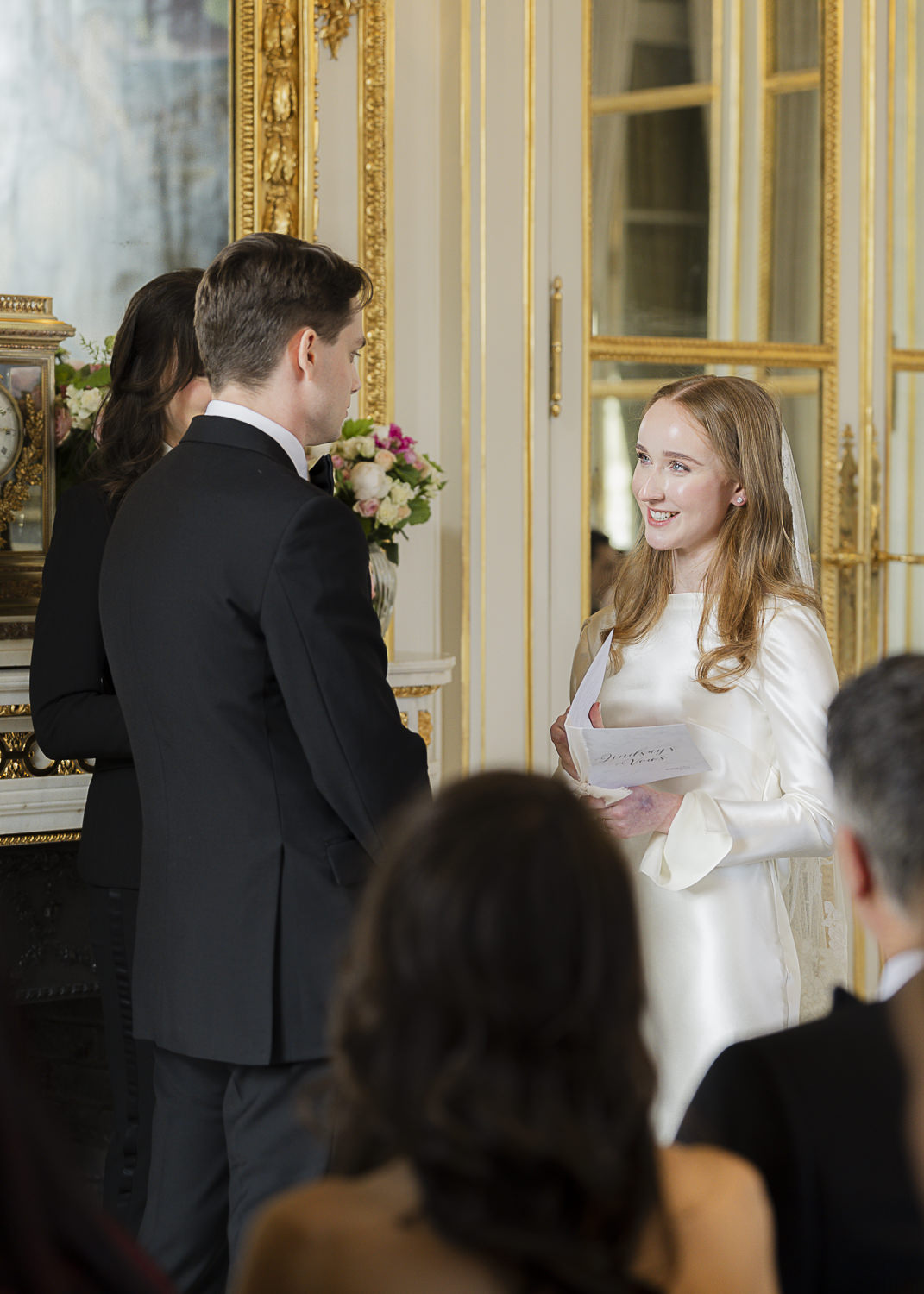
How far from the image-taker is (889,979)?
4.31 ft

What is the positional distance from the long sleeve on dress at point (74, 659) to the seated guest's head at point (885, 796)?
144 cm

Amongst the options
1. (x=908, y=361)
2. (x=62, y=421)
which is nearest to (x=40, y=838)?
(x=62, y=421)

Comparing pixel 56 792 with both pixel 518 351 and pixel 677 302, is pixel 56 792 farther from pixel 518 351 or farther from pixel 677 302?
pixel 677 302

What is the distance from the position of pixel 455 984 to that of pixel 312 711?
3.53 feet

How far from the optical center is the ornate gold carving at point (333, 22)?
4.11 meters

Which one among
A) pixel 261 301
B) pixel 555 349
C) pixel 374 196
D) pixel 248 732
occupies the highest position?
pixel 374 196

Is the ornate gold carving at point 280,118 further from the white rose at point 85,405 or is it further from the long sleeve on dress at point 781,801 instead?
the long sleeve on dress at point 781,801

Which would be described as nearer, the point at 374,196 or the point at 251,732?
the point at 251,732

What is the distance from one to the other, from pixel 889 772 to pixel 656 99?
376 cm

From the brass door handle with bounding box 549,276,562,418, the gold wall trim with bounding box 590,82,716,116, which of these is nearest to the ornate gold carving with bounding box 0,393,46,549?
the brass door handle with bounding box 549,276,562,418

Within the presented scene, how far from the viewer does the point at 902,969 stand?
1303 mm

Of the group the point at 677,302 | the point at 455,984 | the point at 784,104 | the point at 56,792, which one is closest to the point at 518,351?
the point at 677,302

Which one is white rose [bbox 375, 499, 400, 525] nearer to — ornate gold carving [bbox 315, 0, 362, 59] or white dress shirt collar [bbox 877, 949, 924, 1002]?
ornate gold carving [bbox 315, 0, 362, 59]

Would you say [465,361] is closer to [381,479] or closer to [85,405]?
[381,479]
